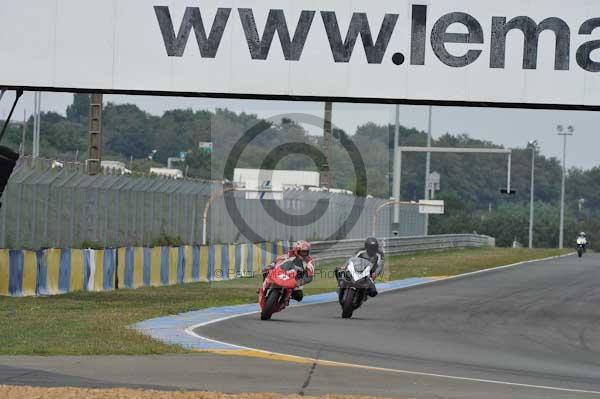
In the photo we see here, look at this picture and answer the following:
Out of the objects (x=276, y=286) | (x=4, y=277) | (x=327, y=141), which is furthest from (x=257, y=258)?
(x=276, y=286)

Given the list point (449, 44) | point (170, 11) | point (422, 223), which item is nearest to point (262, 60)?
point (170, 11)

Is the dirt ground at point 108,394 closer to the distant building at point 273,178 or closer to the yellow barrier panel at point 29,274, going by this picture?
the yellow barrier panel at point 29,274

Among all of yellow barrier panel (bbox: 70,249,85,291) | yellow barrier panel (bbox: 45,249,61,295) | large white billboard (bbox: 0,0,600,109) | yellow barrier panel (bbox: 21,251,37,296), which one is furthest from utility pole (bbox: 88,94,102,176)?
large white billboard (bbox: 0,0,600,109)

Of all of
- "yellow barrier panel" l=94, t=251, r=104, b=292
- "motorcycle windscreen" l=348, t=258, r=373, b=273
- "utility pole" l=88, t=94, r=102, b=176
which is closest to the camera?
"motorcycle windscreen" l=348, t=258, r=373, b=273

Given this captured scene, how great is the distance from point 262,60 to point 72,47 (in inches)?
125

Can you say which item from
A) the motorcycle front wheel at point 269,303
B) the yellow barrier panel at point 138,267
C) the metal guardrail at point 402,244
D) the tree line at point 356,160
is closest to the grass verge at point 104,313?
the yellow barrier panel at point 138,267

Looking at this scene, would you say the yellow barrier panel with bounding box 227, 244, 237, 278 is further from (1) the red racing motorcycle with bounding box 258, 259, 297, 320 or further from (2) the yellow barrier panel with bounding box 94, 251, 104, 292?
(1) the red racing motorcycle with bounding box 258, 259, 297, 320

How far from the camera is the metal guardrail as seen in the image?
41.1 m

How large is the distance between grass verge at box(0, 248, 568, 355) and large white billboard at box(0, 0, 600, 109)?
3910 mm

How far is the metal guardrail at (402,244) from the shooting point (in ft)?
135

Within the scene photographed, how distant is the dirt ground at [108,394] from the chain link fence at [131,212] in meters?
15.5

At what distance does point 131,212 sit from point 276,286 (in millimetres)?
13231

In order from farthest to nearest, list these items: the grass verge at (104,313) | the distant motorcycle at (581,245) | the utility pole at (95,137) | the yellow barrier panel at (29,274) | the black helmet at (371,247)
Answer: the distant motorcycle at (581,245), the utility pole at (95,137), the yellow barrier panel at (29,274), the black helmet at (371,247), the grass verge at (104,313)

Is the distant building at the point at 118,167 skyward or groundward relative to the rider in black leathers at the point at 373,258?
skyward
